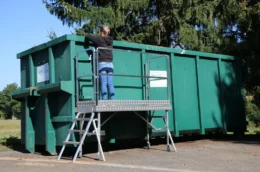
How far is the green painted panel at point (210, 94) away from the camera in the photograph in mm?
10234

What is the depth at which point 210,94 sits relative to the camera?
34.3ft

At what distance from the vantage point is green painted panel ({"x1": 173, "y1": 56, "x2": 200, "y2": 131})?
957cm

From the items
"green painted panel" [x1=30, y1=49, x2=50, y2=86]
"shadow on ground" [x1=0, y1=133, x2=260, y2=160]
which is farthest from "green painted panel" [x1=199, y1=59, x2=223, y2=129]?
"green painted panel" [x1=30, y1=49, x2=50, y2=86]

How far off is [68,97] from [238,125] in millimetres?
6139

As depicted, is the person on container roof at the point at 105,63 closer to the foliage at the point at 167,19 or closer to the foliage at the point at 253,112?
the foliage at the point at 253,112

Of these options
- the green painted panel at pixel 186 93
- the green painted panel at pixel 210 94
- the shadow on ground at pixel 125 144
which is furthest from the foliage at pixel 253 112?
the green painted panel at pixel 186 93

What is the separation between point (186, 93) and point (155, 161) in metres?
3.55

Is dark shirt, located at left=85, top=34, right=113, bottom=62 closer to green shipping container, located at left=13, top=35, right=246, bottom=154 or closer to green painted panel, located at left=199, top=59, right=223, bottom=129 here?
green shipping container, located at left=13, top=35, right=246, bottom=154

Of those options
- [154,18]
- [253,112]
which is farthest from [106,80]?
[154,18]

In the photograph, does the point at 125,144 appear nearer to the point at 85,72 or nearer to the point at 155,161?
the point at 85,72

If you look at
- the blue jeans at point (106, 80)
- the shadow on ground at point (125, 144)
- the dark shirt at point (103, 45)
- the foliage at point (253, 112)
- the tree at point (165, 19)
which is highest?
the tree at point (165, 19)

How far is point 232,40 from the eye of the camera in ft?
48.4

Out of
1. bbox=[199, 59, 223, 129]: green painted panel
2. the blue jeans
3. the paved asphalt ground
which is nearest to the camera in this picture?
the paved asphalt ground

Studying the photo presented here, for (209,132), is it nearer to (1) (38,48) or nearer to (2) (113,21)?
(1) (38,48)
